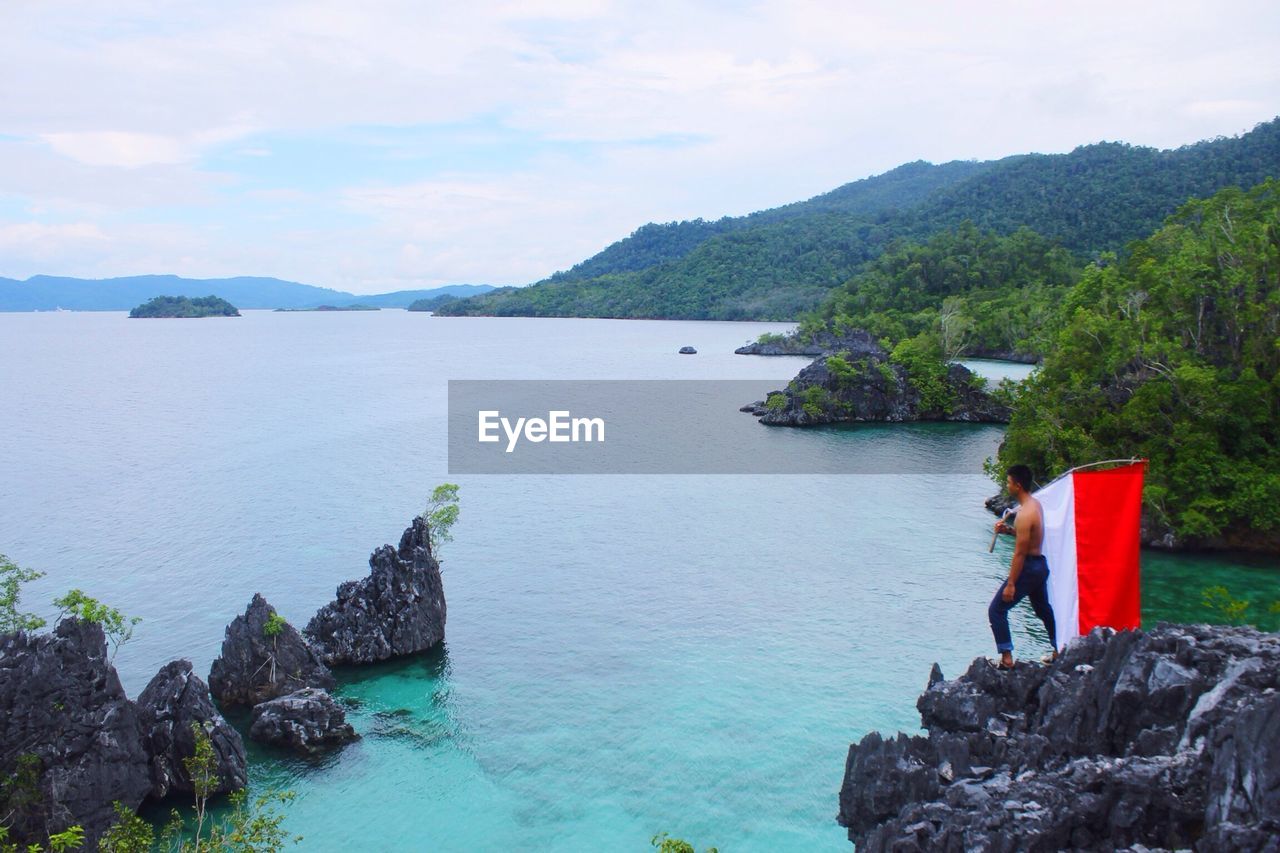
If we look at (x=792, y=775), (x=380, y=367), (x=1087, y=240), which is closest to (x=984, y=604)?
(x=792, y=775)

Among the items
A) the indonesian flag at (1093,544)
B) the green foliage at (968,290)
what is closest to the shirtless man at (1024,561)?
the indonesian flag at (1093,544)

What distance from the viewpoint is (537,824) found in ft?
62.5

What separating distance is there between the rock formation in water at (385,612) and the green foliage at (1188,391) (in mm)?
26634

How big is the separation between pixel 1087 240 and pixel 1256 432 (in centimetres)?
13228

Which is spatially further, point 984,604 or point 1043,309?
point 1043,309

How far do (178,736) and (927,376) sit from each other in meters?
68.0

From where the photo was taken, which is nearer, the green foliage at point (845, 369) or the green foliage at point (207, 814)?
the green foliage at point (207, 814)

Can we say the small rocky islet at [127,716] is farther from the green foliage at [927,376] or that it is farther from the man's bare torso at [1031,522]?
the green foliage at [927,376]

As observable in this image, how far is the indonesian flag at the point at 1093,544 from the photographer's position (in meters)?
12.8

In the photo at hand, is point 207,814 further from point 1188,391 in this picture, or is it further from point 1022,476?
point 1188,391

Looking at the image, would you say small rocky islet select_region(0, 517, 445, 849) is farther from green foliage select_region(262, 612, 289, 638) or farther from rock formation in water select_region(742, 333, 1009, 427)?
rock formation in water select_region(742, 333, 1009, 427)

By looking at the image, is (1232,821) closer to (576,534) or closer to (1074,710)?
(1074,710)

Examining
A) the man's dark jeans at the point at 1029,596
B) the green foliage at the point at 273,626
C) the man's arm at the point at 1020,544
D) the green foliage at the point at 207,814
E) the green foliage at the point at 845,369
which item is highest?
the green foliage at the point at 845,369

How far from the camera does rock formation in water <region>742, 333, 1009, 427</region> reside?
74750mm
